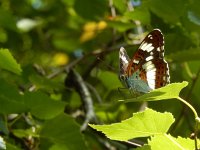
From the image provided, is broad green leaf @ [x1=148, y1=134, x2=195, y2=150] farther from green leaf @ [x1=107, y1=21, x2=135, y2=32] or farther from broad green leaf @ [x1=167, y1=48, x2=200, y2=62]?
green leaf @ [x1=107, y1=21, x2=135, y2=32]

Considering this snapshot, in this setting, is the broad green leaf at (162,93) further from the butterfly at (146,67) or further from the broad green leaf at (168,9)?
the broad green leaf at (168,9)

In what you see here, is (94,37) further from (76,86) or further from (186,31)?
(186,31)

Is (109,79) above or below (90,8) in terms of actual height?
below

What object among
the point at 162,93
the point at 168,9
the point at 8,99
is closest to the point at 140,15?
the point at 168,9

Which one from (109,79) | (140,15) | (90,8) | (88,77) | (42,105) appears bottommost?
(88,77)

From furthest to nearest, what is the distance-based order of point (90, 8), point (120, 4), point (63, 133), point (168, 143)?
point (90, 8) → point (120, 4) → point (63, 133) → point (168, 143)

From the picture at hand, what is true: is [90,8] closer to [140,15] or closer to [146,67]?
[140,15]
